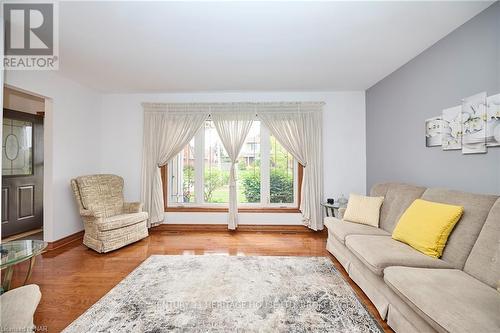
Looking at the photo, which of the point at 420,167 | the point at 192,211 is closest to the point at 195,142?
the point at 192,211

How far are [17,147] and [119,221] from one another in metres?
2.74

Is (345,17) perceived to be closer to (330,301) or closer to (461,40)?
(461,40)

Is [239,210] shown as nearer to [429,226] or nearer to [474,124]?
[429,226]

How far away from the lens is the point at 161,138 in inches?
165

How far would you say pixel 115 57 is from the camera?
282cm

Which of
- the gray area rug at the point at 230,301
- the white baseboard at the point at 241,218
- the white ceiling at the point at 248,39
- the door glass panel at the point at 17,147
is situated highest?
the white ceiling at the point at 248,39

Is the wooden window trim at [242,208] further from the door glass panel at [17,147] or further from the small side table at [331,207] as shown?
the door glass panel at [17,147]

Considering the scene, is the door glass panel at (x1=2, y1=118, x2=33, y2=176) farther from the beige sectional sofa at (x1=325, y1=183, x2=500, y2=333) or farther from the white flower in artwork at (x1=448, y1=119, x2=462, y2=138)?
the white flower in artwork at (x1=448, y1=119, x2=462, y2=138)

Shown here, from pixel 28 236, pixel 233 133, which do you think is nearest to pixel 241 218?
pixel 233 133

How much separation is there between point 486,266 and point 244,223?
324 centimetres

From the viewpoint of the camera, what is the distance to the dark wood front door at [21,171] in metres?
3.88

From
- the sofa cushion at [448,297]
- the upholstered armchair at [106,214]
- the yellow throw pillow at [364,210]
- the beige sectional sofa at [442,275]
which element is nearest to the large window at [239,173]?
the upholstered armchair at [106,214]

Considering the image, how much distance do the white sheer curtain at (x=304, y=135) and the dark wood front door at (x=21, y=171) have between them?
444cm

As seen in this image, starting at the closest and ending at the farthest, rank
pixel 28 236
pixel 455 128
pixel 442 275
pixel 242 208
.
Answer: pixel 442 275
pixel 455 128
pixel 28 236
pixel 242 208
